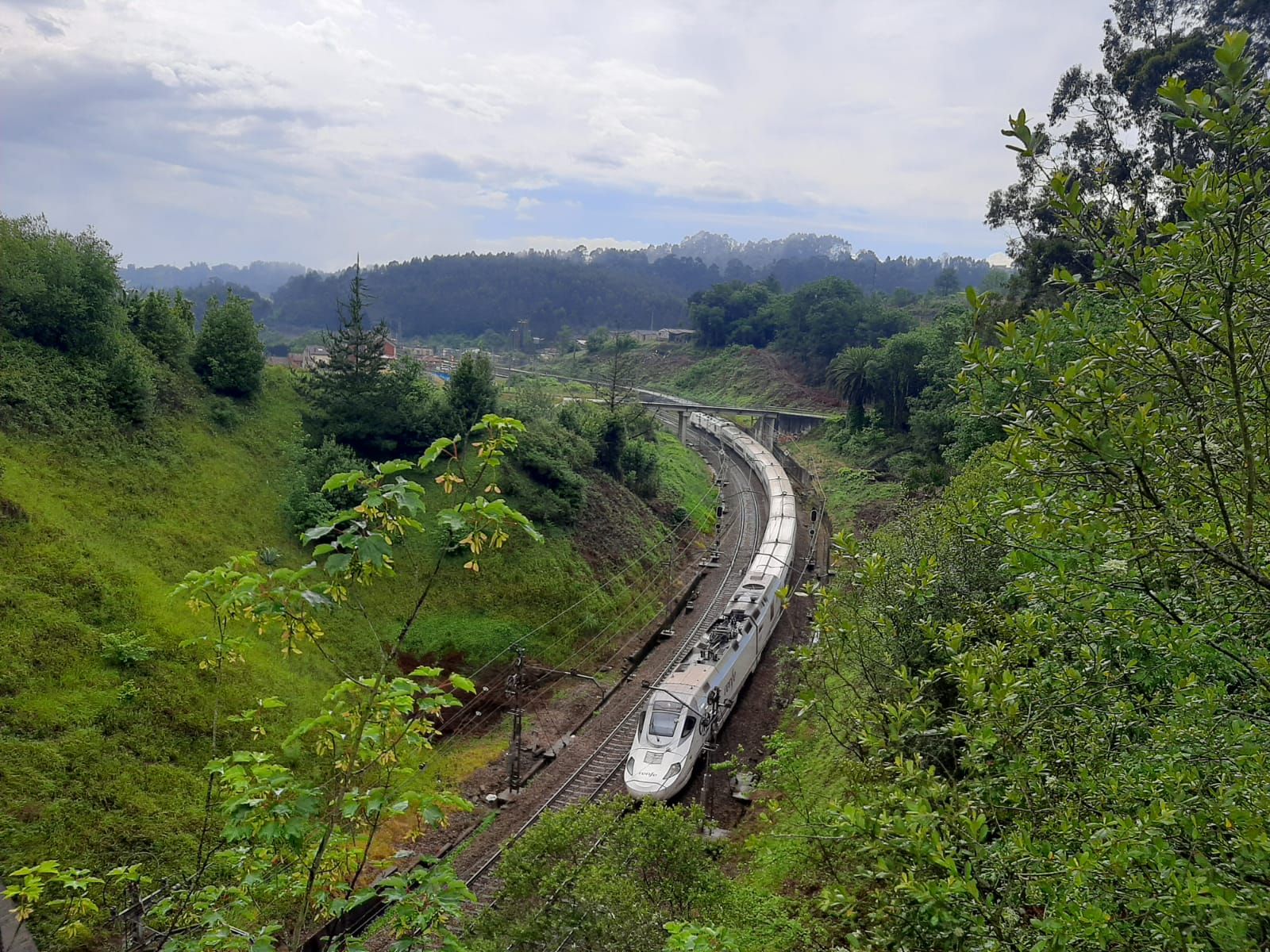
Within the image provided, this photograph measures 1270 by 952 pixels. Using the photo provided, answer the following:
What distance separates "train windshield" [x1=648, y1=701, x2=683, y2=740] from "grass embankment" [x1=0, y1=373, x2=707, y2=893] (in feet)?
22.3

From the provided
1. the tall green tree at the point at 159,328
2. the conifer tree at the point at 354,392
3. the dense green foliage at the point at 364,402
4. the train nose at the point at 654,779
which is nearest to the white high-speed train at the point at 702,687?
the train nose at the point at 654,779

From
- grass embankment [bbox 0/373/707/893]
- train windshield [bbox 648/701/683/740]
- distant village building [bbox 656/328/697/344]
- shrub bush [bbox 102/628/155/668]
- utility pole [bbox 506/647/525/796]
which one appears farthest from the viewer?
distant village building [bbox 656/328/697/344]

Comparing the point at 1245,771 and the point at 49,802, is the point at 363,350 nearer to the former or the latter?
the point at 49,802

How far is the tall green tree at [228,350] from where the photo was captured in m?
28.0

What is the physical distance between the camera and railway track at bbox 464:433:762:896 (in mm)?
16359

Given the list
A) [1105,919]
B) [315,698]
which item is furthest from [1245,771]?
[315,698]

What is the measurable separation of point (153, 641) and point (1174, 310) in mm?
20368

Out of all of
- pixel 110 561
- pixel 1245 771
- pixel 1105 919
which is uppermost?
pixel 1245 771

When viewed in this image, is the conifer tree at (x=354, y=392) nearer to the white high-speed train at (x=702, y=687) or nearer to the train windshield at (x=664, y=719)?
the white high-speed train at (x=702, y=687)

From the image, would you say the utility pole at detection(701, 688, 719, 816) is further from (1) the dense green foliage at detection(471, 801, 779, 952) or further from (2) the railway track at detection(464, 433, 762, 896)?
(1) the dense green foliage at detection(471, 801, 779, 952)

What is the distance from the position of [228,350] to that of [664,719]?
21.6 meters

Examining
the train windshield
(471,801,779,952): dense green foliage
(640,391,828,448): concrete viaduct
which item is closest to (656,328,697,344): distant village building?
(640,391,828,448): concrete viaduct

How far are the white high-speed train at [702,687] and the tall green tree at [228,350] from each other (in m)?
19.8

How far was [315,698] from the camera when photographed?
1966 cm
